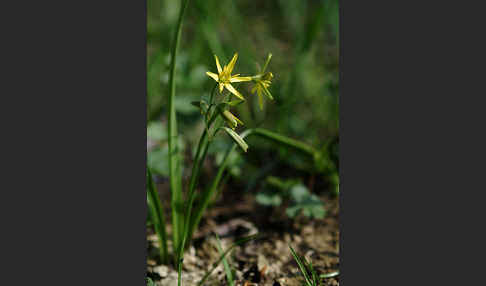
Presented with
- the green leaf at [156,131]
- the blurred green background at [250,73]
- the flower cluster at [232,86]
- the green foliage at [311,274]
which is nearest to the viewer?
the flower cluster at [232,86]

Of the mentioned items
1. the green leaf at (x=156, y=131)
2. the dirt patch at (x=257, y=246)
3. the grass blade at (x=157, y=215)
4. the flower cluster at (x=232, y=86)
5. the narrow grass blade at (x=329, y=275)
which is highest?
the flower cluster at (x=232, y=86)

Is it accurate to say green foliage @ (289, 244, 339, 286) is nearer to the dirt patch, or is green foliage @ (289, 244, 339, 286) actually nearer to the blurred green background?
the dirt patch

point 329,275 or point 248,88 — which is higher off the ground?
point 248,88

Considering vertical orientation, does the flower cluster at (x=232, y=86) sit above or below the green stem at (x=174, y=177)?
above

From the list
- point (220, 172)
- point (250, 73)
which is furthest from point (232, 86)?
point (250, 73)

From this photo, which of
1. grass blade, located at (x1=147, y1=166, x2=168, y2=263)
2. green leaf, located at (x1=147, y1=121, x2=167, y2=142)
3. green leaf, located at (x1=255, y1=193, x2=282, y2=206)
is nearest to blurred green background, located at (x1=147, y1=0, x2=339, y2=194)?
Result: green leaf, located at (x1=147, y1=121, x2=167, y2=142)

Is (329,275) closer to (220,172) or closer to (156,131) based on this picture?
(220,172)

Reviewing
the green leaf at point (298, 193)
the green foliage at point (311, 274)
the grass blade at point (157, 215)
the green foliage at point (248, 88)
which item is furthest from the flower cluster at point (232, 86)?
the green leaf at point (298, 193)

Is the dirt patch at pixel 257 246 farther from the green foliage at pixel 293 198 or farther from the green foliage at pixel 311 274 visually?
the green foliage at pixel 293 198
